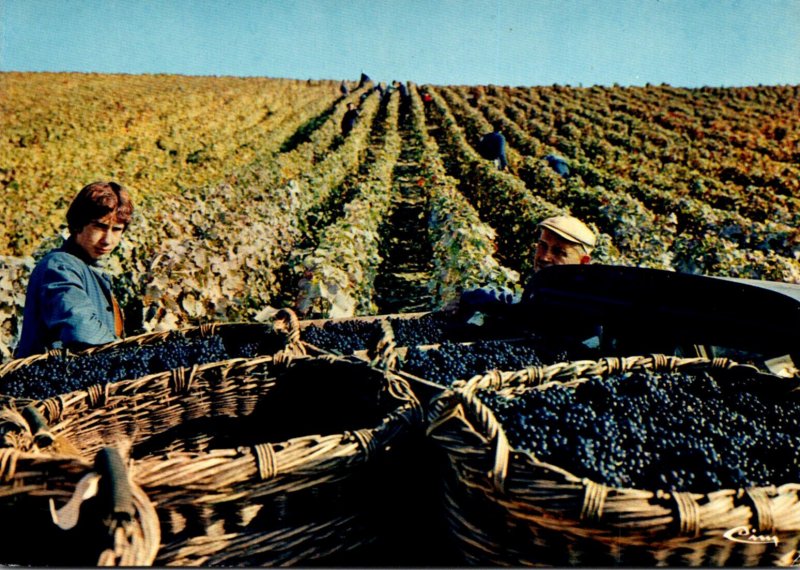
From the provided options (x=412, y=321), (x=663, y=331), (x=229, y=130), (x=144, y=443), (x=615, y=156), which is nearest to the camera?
(x=144, y=443)

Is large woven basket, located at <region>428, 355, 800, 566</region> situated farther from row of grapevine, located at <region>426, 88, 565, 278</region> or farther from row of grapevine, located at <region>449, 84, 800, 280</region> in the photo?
row of grapevine, located at <region>426, 88, 565, 278</region>

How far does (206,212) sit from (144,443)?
25.9 ft

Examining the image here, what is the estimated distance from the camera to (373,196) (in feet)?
38.1

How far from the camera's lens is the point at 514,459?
4.13 feet

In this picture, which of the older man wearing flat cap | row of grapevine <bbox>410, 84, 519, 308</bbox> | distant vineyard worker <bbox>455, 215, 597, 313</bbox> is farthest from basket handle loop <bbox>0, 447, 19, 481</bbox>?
row of grapevine <bbox>410, 84, 519, 308</bbox>

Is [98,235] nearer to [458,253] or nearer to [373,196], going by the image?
[458,253]

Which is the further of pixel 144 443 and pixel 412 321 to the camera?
pixel 412 321

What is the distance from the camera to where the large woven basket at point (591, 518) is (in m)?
1.17

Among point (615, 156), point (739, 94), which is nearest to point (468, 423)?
point (615, 156)

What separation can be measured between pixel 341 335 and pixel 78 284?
52.2 inches

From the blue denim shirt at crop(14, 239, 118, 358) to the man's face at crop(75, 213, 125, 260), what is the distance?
0.16ft

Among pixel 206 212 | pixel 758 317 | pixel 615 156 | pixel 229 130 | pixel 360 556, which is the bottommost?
pixel 360 556

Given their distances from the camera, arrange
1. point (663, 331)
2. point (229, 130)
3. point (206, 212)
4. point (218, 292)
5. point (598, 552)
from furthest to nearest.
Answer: point (229, 130), point (206, 212), point (218, 292), point (663, 331), point (598, 552)

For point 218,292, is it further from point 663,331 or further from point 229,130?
point 229,130
